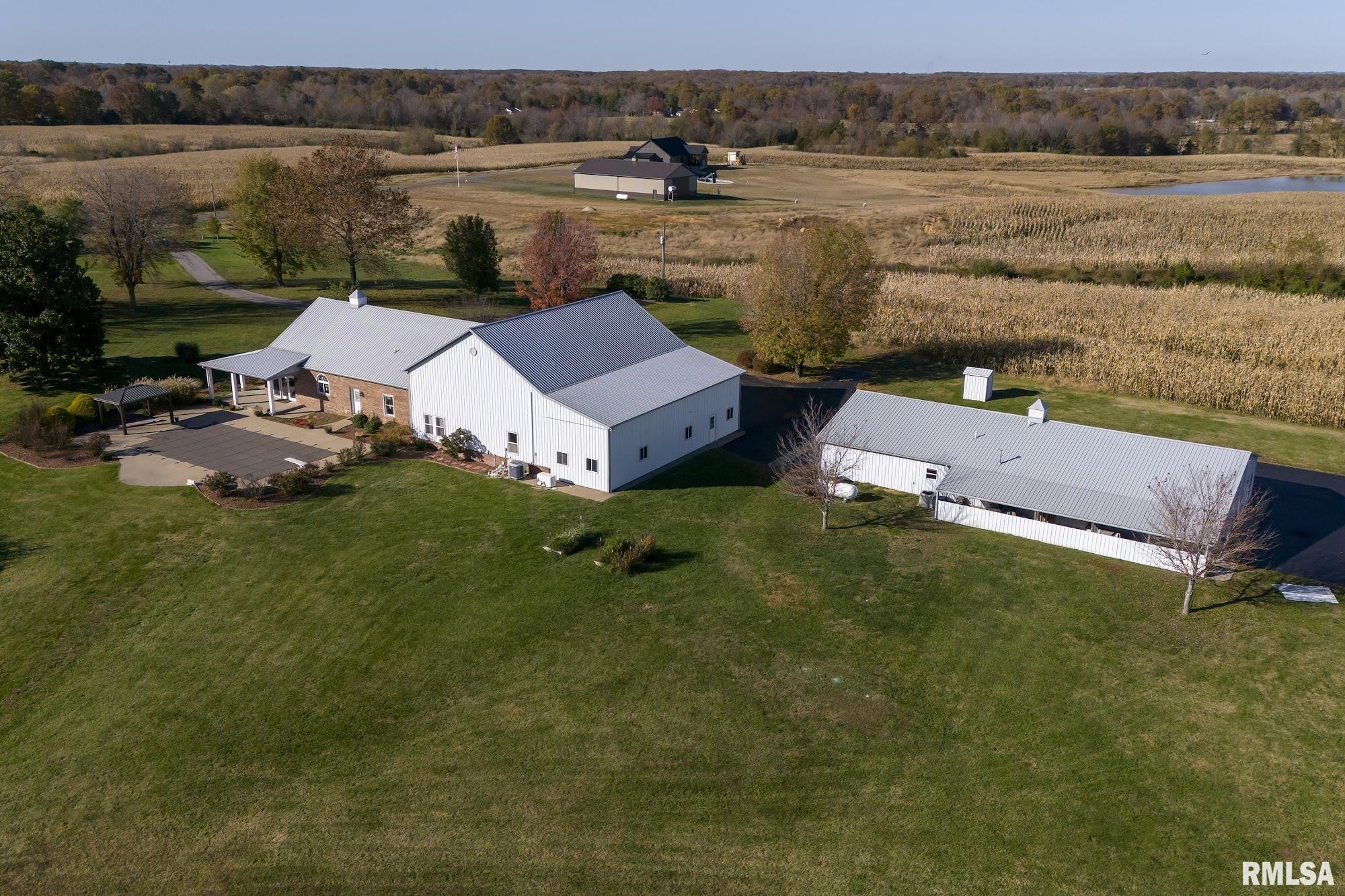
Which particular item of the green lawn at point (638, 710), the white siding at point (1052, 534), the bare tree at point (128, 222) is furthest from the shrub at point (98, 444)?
the white siding at point (1052, 534)

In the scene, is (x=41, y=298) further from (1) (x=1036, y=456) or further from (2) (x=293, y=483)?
(1) (x=1036, y=456)

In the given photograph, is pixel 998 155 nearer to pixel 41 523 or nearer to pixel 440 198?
pixel 440 198

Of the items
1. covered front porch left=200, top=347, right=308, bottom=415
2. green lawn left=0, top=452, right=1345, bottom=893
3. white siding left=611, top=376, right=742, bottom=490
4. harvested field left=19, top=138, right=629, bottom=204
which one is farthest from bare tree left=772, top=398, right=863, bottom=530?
harvested field left=19, top=138, right=629, bottom=204

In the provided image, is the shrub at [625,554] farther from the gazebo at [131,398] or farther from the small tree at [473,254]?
the small tree at [473,254]

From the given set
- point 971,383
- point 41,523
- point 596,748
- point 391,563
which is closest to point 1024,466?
point 971,383

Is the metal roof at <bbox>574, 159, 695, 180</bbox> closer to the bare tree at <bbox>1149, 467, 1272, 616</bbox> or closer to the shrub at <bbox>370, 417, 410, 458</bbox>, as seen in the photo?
the shrub at <bbox>370, 417, 410, 458</bbox>

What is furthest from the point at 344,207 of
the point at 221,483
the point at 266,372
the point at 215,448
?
the point at 221,483
